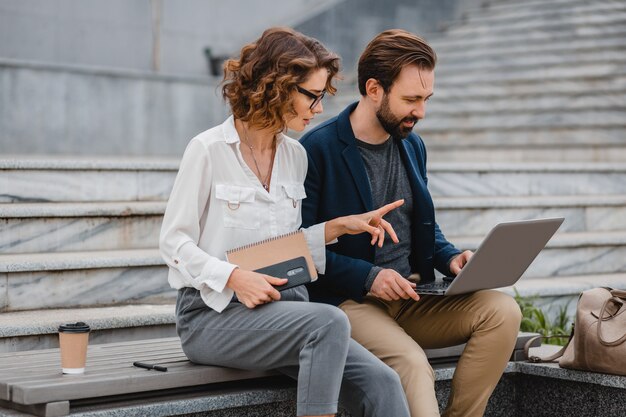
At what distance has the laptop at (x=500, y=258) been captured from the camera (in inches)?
130

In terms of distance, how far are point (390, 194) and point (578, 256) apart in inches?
101

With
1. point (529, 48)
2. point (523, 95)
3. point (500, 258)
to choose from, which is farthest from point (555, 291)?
point (529, 48)

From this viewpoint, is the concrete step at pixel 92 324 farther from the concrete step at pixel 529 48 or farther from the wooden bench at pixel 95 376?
the concrete step at pixel 529 48

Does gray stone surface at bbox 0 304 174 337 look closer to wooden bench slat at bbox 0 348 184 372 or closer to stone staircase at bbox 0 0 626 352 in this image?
stone staircase at bbox 0 0 626 352

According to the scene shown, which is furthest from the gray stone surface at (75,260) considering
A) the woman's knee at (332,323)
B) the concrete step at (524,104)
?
the concrete step at (524,104)

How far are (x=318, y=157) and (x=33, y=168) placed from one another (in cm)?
214

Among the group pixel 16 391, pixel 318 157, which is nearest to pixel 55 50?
pixel 318 157

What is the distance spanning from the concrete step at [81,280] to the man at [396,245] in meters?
1.24

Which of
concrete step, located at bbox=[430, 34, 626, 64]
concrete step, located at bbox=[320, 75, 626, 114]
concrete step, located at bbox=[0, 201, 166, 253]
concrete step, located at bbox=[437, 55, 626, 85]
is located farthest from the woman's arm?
concrete step, located at bbox=[430, 34, 626, 64]

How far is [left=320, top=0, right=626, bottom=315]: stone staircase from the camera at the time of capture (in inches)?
233

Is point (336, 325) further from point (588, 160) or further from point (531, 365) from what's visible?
point (588, 160)

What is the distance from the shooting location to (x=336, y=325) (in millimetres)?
2926

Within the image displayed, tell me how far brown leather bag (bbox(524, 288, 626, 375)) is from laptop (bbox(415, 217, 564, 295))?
29cm

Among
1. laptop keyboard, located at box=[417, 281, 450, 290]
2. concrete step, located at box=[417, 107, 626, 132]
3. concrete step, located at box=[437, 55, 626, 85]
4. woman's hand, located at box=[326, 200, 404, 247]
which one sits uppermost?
concrete step, located at box=[437, 55, 626, 85]
